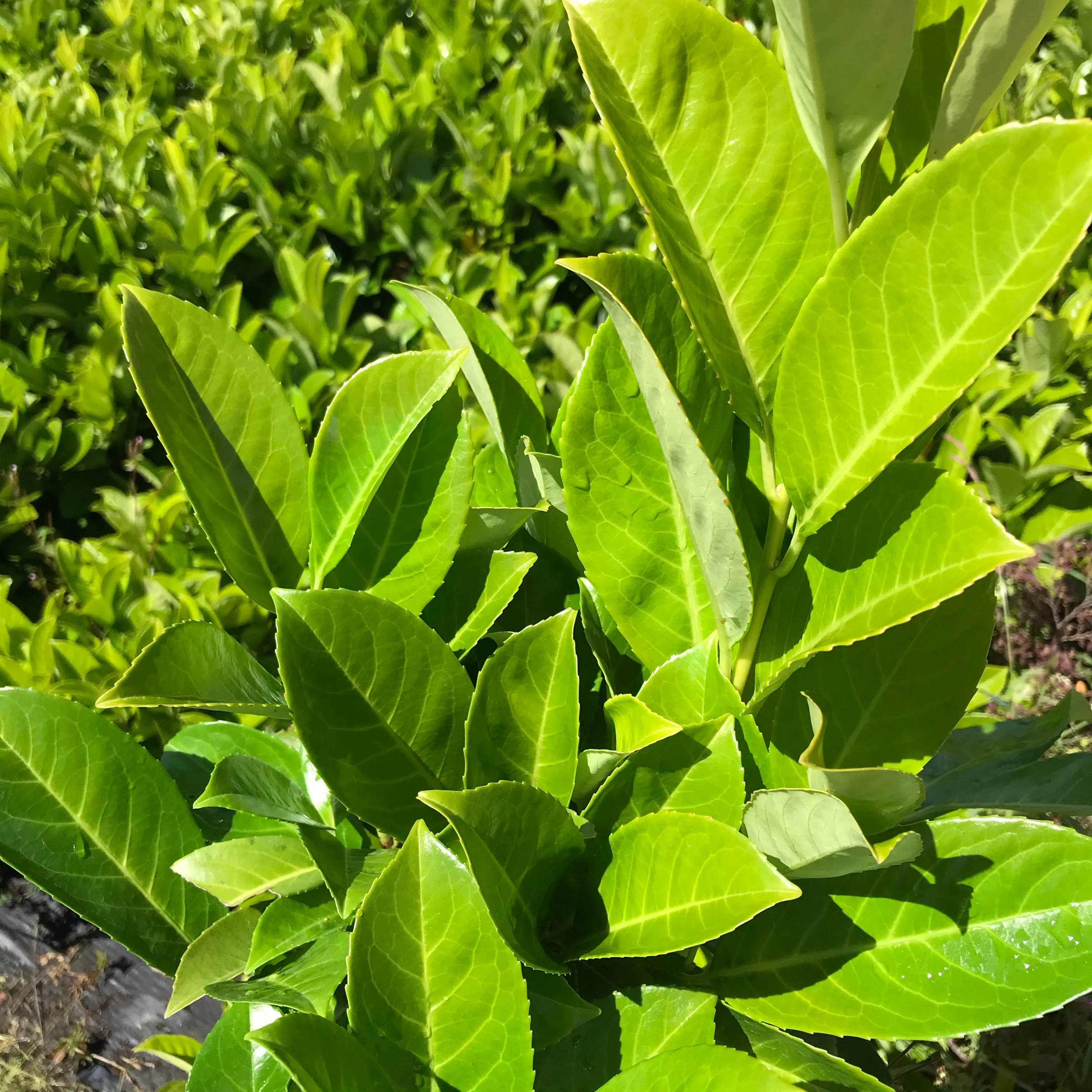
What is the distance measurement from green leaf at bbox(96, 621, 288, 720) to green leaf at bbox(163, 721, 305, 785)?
0.67ft

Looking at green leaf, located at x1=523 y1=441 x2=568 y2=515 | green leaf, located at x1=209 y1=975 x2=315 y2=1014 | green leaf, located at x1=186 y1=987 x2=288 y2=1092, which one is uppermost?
green leaf, located at x1=523 y1=441 x2=568 y2=515

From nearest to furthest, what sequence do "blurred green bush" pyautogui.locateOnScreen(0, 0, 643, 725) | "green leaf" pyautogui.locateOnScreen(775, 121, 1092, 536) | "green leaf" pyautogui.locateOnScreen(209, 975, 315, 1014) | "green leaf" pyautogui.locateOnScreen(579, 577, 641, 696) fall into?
"green leaf" pyautogui.locateOnScreen(775, 121, 1092, 536) < "green leaf" pyautogui.locateOnScreen(209, 975, 315, 1014) < "green leaf" pyautogui.locateOnScreen(579, 577, 641, 696) < "blurred green bush" pyautogui.locateOnScreen(0, 0, 643, 725)

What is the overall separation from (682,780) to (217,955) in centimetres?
53

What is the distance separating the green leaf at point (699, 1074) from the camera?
652 millimetres

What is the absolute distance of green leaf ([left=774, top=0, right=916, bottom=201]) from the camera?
1.96ft

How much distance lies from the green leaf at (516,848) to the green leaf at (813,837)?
6.6 inches

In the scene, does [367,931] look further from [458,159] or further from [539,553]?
[458,159]

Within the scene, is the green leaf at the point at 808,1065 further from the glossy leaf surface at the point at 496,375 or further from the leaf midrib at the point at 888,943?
the glossy leaf surface at the point at 496,375

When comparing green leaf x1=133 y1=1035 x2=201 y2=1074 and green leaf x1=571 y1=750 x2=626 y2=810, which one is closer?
green leaf x1=571 y1=750 x2=626 y2=810

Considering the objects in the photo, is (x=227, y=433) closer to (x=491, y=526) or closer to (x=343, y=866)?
(x=491, y=526)

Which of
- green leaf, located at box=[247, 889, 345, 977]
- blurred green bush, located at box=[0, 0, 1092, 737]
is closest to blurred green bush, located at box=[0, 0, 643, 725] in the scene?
blurred green bush, located at box=[0, 0, 1092, 737]

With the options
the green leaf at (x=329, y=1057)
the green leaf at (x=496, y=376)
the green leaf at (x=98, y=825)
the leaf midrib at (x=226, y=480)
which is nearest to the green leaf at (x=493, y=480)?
the green leaf at (x=496, y=376)

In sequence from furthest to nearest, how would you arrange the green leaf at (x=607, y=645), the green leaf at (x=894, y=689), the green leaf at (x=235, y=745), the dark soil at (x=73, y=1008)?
the dark soil at (x=73, y=1008), the green leaf at (x=235, y=745), the green leaf at (x=607, y=645), the green leaf at (x=894, y=689)

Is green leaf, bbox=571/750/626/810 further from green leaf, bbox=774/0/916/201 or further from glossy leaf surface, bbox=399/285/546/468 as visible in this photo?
green leaf, bbox=774/0/916/201
